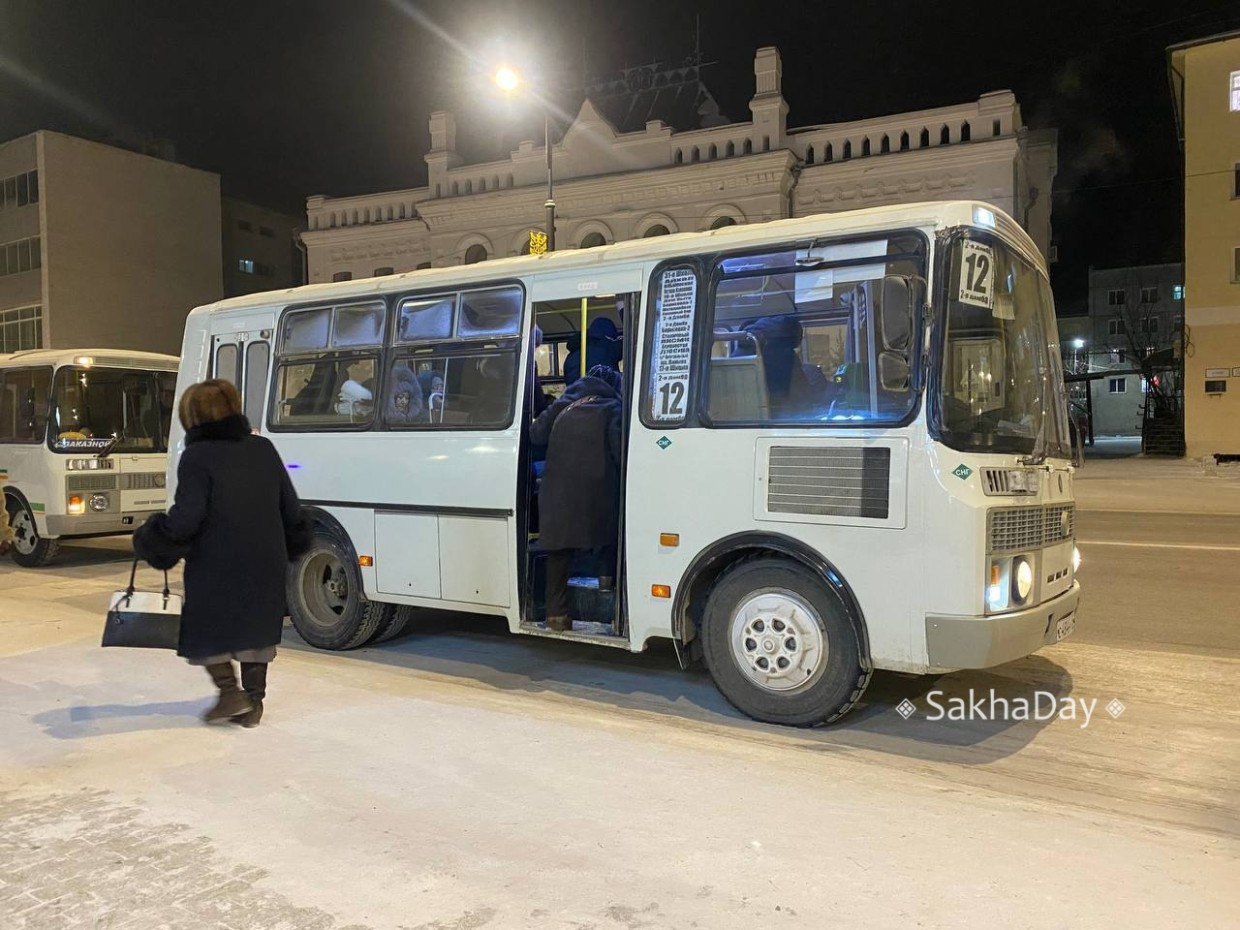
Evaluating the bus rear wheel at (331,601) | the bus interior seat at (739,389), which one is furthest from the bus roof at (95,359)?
the bus interior seat at (739,389)

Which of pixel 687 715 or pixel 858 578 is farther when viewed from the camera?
pixel 687 715

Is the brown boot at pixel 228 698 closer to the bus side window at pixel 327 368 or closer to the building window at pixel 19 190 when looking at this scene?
the bus side window at pixel 327 368

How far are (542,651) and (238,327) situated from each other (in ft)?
12.3

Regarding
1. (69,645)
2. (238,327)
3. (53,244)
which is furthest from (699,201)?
Result: (53,244)

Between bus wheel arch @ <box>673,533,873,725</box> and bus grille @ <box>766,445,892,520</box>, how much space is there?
236 mm

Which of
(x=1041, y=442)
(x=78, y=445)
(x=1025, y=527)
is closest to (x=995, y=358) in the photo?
(x=1041, y=442)

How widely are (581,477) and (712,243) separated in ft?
5.33

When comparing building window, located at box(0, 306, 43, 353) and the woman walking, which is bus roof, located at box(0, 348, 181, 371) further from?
building window, located at box(0, 306, 43, 353)

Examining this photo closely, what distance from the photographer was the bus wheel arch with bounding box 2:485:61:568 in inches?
477

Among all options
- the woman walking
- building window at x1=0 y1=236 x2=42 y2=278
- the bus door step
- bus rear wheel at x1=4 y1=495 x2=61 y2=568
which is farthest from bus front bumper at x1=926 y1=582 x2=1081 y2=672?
building window at x1=0 y1=236 x2=42 y2=278

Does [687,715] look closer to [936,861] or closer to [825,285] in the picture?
[936,861]

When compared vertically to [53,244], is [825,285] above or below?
below

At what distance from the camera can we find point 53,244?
4172cm

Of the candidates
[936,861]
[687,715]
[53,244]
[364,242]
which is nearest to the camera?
[936,861]
